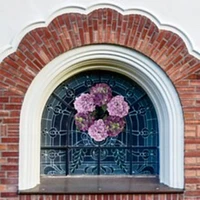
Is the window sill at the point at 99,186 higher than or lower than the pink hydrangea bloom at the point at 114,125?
lower

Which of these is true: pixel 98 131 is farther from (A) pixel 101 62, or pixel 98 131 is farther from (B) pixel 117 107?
(A) pixel 101 62

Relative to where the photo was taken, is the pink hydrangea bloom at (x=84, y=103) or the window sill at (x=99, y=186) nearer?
the window sill at (x=99, y=186)

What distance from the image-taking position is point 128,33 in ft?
13.3

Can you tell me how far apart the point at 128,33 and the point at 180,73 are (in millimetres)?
694

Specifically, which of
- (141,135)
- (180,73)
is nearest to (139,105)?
(141,135)

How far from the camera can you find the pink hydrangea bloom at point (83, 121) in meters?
4.29

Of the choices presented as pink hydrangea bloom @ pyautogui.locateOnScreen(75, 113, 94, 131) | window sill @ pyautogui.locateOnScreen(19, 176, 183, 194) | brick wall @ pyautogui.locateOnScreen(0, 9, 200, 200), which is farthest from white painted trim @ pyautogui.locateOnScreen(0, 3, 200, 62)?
window sill @ pyautogui.locateOnScreen(19, 176, 183, 194)

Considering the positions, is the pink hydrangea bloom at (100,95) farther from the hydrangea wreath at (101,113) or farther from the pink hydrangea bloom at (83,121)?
the pink hydrangea bloom at (83,121)

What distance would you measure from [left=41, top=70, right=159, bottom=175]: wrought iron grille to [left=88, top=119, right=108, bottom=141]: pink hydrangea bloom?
52 mm

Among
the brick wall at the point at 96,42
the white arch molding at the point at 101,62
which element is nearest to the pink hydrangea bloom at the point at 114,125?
the white arch molding at the point at 101,62

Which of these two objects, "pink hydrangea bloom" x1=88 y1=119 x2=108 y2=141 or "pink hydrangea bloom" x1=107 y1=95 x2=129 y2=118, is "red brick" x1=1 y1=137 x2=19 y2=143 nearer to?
"pink hydrangea bloom" x1=88 y1=119 x2=108 y2=141

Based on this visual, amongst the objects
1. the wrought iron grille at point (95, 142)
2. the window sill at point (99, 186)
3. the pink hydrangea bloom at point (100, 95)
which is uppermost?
the pink hydrangea bloom at point (100, 95)

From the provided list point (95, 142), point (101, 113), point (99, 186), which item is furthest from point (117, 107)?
point (99, 186)

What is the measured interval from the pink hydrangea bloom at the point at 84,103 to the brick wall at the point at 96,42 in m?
0.58
